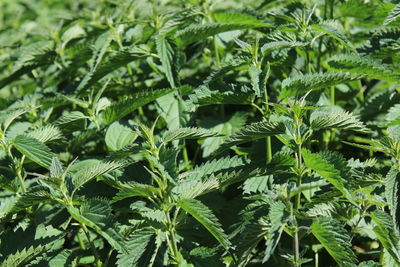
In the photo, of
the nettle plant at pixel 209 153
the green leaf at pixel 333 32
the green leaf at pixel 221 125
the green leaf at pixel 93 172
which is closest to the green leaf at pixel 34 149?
the nettle plant at pixel 209 153

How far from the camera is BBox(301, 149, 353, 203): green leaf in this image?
1.78 m

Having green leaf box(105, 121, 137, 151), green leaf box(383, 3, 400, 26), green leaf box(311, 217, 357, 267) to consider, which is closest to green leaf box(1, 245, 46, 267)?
green leaf box(105, 121, 137, 151)

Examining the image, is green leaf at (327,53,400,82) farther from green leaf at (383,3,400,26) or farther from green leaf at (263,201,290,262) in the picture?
green leaf at (263,201,290,262)

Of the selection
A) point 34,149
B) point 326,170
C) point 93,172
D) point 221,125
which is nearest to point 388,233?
point 326,170

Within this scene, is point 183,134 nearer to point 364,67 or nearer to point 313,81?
point 313,81

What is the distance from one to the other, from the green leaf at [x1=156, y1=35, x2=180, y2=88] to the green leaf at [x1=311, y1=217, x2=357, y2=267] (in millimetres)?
1036

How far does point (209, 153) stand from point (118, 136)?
0.46 meters

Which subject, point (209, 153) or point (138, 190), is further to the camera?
point (209, 153)

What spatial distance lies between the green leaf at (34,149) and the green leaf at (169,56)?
2.32ft

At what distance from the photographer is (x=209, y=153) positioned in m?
2.66

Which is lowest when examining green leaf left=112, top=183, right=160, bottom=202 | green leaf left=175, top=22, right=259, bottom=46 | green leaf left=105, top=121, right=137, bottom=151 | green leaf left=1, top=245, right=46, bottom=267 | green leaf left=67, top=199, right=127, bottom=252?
green leaf left=1, top=245, right=46, bottom=267

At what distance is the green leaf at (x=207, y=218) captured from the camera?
1807 millimetres

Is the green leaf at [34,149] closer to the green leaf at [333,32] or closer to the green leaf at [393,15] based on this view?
the green leaf at [333,32]

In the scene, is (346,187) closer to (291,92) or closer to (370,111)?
(291,92)
